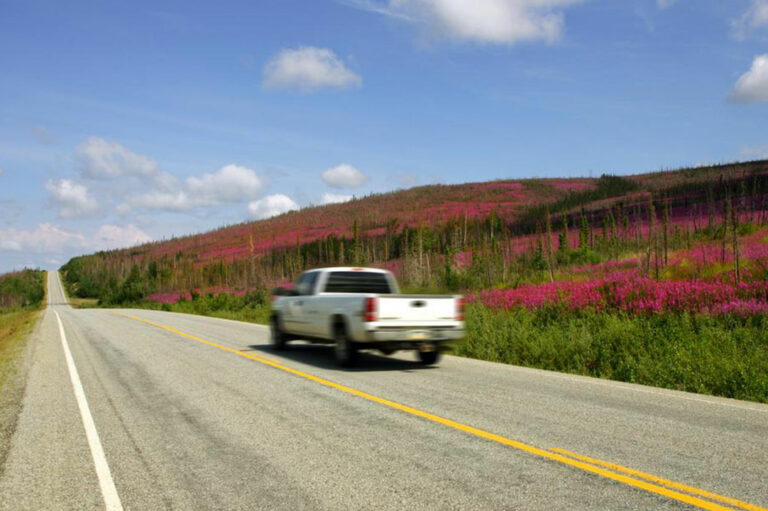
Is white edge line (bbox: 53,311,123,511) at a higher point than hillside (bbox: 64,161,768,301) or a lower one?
lower

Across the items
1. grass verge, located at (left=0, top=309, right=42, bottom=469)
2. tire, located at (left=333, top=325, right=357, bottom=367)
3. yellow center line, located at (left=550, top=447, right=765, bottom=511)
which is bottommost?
yellow center line, located at (left=550, top=447, right=765, bottom=511)

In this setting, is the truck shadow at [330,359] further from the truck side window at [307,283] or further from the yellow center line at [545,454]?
the yellow center line at [545,454]

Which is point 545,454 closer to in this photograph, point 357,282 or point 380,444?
point 380,444

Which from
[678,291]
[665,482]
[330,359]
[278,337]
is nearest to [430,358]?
[330,359]

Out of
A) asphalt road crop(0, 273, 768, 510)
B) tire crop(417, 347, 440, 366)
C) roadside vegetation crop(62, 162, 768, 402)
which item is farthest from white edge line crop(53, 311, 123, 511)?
roadside vegetation crop(62, 162, 768, 402)

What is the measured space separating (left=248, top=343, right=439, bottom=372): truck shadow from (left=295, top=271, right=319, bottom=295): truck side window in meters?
1.48

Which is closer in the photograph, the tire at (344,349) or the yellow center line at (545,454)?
the yellow center line at (545,454)

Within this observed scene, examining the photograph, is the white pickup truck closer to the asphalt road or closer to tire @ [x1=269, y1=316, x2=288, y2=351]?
the asphalt road

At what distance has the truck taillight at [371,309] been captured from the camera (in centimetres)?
1073

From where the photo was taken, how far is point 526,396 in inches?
328

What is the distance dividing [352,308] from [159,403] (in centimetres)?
401

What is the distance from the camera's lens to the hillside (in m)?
29.3

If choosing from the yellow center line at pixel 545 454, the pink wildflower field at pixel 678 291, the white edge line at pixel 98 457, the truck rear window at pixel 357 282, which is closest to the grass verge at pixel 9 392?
the white edge line at pixel 98 457

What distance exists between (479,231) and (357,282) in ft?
125
